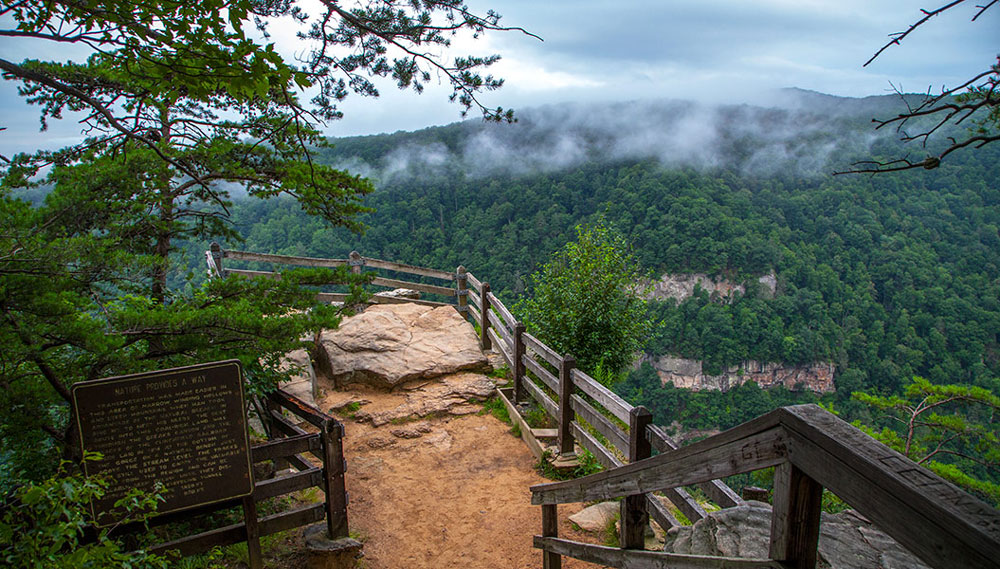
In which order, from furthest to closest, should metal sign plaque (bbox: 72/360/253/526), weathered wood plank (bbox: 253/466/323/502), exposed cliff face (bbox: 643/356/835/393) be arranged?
exposed cliff face (bbox: 643/356/835/393) → weathered wood plank (bbox: 253/466/323/502) → metal sign plaque (bbox: 72/360/253/526)

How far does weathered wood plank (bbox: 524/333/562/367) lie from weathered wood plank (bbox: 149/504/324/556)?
2659 mm

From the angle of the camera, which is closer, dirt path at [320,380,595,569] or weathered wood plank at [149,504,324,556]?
weathered wood plank at [149,504,324,556]

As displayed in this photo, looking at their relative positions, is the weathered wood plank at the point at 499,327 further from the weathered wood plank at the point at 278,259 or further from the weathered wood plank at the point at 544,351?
the weathered wood plank at the point at 278,259

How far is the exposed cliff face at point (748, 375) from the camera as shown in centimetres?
4956

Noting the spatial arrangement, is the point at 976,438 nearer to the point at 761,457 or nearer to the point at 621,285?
the point at 621,285

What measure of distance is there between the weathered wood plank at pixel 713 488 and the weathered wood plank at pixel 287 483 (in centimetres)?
261

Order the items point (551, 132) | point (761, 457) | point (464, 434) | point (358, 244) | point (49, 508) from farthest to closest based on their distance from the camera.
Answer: point (551, 132) < point (358, 244) < point (464, 434) < point (49, 508) < point (761, 457)

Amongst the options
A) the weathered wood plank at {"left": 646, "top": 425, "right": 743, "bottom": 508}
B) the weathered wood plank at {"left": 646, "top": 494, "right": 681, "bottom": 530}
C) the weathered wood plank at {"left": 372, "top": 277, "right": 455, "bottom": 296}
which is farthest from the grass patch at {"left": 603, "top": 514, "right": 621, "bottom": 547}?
the weathered wood plank at {"left": 372, "top": 277, "right": 455, "bottom": 296}

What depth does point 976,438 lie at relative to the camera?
344 inches

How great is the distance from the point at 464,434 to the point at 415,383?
1.63 metres

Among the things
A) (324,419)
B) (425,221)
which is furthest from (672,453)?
(425,221)

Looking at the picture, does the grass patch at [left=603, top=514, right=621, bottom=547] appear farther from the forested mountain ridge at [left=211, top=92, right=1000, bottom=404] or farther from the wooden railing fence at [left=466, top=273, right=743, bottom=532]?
the forested mountain ridge at [left=211, top=92, right=1000, bottom=404]

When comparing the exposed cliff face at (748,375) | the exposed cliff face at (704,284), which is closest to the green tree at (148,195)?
the exposed cliff face at (748,375)

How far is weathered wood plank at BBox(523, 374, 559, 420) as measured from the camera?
610 cm
